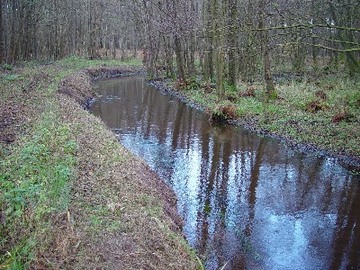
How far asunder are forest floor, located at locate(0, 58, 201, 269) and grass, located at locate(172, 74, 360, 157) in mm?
7446

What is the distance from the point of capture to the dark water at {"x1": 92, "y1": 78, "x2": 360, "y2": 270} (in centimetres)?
797

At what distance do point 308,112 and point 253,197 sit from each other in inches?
374

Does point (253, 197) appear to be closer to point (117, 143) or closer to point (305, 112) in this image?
point (117, 143)

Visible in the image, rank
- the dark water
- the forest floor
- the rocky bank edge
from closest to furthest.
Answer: the forest floor < the rocky bank edge < the dark water

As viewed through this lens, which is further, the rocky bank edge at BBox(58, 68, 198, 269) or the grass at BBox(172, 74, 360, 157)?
the grass at BBox(172, 74, 360, 157)

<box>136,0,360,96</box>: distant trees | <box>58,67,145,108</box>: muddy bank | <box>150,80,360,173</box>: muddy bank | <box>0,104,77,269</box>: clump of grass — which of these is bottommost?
<box>150,80,360,173</box>: muddy bank

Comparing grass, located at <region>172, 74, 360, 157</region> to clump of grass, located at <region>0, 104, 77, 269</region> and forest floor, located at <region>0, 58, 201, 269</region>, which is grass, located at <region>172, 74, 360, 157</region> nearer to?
forest floor, located at <region>0, 58, 201, 269</region>

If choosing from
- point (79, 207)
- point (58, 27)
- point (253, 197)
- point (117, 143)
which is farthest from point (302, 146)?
point (58, 27)

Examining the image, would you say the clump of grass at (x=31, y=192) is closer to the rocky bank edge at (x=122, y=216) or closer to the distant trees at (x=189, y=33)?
the rocky bank edge at (x=122, y=216)

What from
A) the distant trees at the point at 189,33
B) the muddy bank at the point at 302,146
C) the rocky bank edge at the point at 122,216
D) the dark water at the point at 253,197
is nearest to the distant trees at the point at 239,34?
the distant trees at the point at 189,33

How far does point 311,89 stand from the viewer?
2417 cm

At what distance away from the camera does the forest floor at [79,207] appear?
18.6 ft

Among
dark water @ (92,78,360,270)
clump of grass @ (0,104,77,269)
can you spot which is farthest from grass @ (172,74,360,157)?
clump of grass @ (0,104,77,269)

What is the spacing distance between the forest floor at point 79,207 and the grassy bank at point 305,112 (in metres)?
7.27
